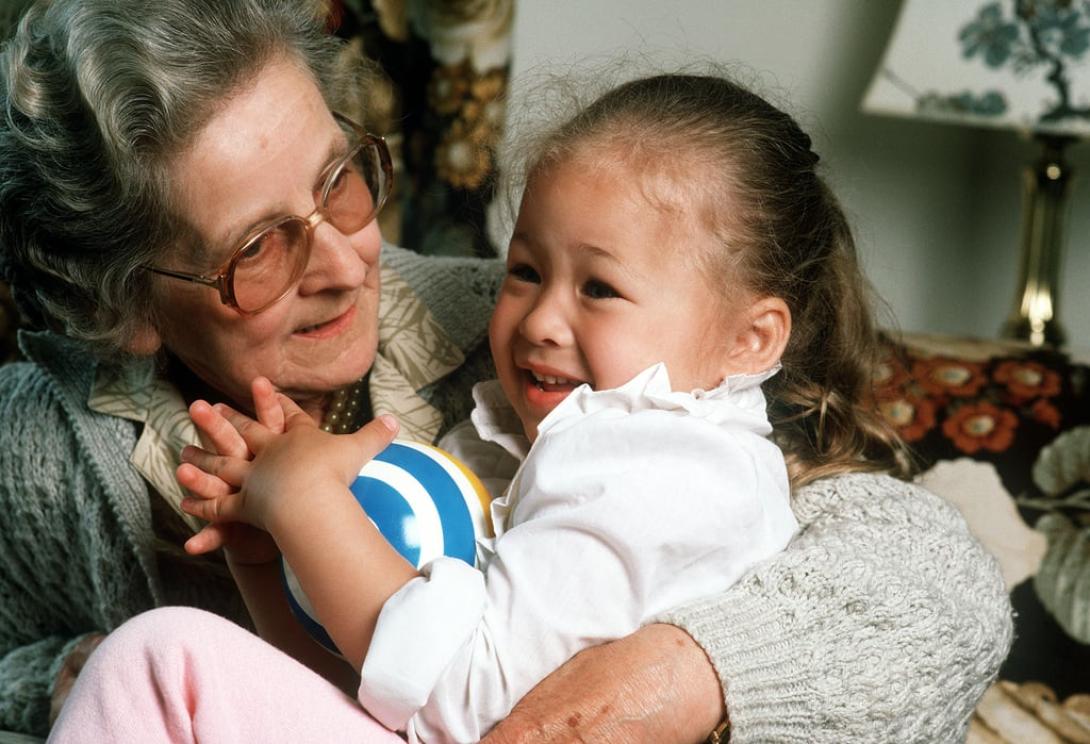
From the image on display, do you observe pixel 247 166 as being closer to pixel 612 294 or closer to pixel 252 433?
pixel 252 433

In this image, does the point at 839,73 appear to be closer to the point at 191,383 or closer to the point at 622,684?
the point at 191,383

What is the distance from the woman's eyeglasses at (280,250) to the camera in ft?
4.76

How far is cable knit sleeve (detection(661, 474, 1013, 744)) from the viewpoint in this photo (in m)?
1.17

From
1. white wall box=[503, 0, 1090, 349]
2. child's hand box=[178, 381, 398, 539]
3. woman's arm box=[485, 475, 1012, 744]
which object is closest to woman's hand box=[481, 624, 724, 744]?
woman's arm box=[485, 475, 1012, 744]

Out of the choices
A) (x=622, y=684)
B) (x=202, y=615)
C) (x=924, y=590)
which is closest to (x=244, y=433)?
(x=202, y=615)

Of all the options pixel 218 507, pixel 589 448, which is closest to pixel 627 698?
pixel 589 448

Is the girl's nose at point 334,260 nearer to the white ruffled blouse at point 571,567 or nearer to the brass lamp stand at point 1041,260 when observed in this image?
the white ruffled blouse at point 571,567

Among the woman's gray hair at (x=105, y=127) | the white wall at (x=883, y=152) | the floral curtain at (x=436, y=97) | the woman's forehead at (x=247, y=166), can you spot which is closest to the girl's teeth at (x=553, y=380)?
the woman's forehead at (x=247, y=166)

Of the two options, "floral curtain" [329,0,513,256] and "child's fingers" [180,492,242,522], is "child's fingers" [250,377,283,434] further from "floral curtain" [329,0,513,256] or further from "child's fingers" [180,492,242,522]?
"floral curtain" [329,0,513,256]

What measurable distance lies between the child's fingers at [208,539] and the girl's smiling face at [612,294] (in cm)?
35

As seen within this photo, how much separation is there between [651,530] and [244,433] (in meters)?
0.46

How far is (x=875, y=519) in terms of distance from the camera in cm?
137

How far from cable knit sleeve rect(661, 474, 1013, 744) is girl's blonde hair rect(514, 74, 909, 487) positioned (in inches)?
7.2

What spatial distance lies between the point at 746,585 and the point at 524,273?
0.44 metres
